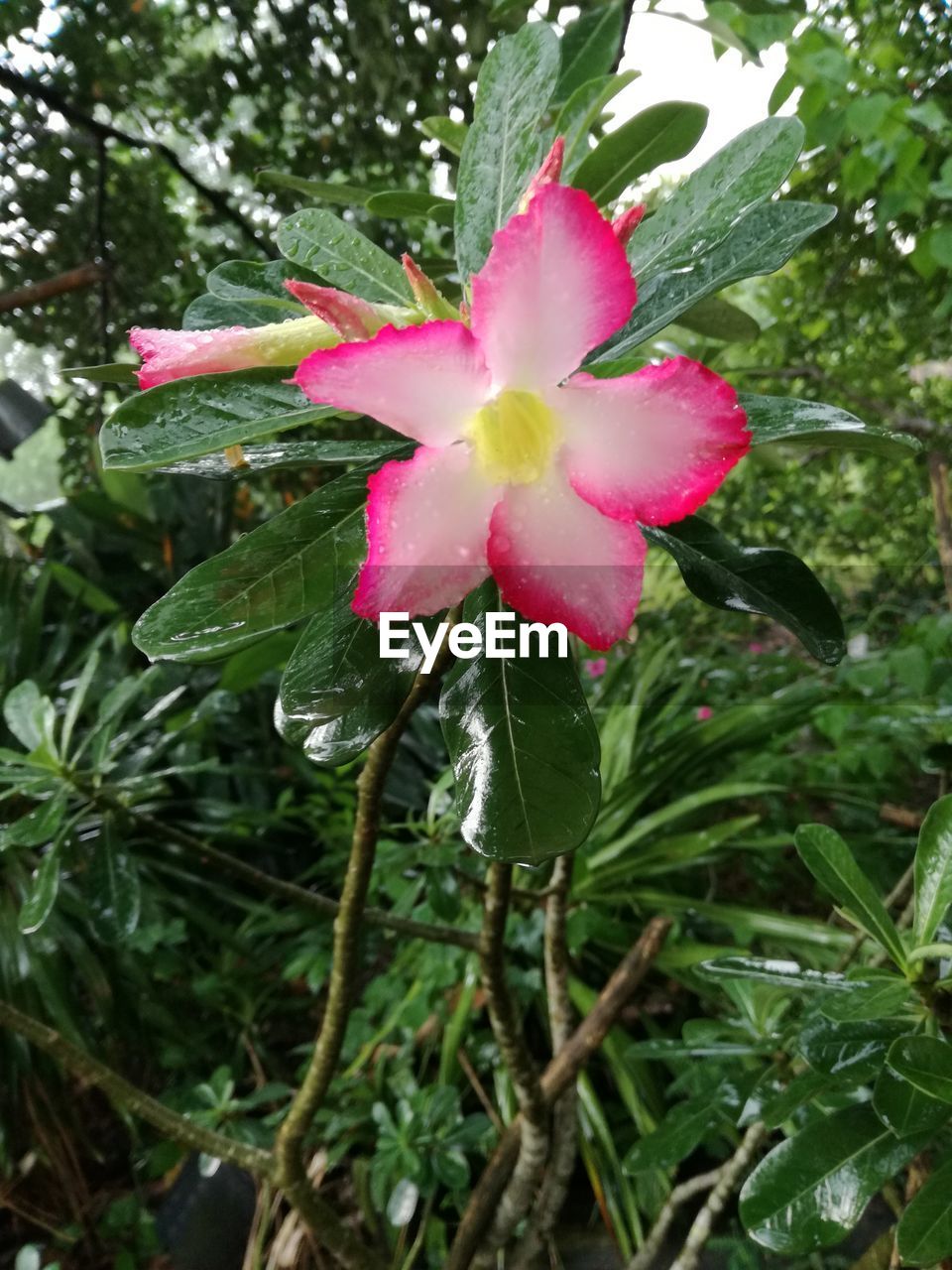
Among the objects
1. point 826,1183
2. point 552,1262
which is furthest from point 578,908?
point 826,1183

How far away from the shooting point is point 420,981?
51.1 inches

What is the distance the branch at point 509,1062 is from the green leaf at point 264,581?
261mm

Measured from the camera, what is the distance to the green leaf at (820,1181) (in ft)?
1.45

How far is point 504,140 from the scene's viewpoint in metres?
0.39

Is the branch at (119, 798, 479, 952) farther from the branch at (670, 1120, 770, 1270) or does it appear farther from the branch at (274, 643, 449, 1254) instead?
the branch at (670, 1120, 770, 1270)

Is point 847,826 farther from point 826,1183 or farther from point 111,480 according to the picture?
point 111,480

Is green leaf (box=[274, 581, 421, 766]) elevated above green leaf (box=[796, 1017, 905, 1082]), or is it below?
above

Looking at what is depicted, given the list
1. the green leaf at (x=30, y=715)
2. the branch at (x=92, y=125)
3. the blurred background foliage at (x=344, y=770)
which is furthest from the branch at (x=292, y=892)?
the branch at (x=92, y=125)

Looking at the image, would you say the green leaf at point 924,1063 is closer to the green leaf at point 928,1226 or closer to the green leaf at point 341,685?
the green leaf at point 928,1226

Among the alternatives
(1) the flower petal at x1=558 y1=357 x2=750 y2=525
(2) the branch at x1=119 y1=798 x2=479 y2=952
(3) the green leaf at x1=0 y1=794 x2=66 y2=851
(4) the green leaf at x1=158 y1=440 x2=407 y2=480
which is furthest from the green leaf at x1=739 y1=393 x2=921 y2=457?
(3) the green leaf at x1=0 y1=794 x2=66 y2=851

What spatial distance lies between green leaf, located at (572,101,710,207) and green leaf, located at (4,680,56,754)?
0.67m

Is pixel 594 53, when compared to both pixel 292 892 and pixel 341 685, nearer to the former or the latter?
pixel 341 685

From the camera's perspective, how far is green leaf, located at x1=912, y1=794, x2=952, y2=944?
0.46 metres

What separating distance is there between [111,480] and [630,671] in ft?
4.86
